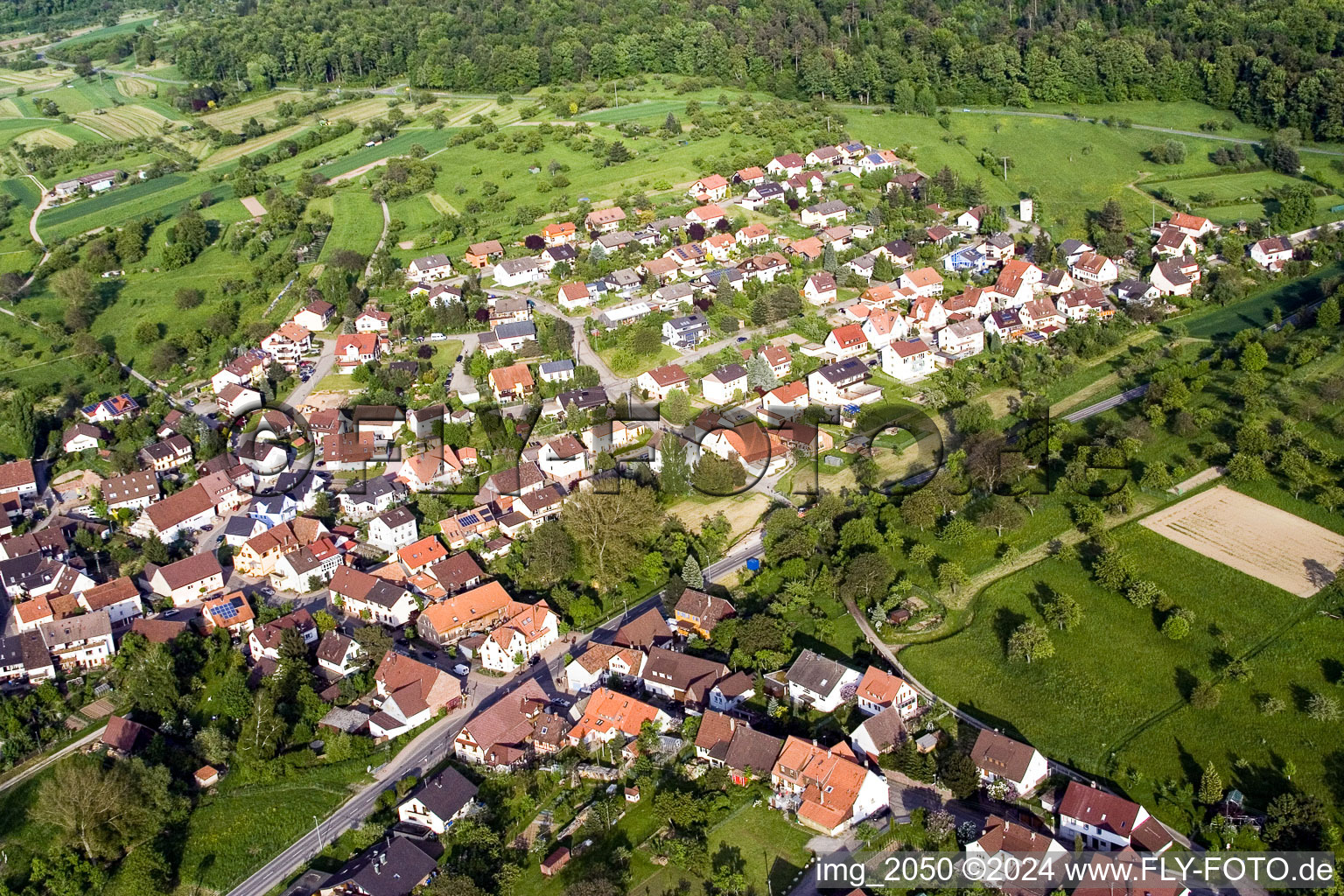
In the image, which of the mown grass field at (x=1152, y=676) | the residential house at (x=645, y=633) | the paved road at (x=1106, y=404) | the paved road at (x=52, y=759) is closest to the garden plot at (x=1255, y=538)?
the mown grass field at (x=1152, y=676)

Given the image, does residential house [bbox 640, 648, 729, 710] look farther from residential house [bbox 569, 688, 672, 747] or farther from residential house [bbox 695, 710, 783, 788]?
residential house [bbox 695, 710, 783, 788]

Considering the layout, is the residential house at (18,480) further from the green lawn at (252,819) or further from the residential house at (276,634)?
the green lawn at (252,819)

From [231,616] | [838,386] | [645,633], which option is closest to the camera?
[645,633]

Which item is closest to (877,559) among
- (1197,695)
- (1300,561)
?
(1197,695)

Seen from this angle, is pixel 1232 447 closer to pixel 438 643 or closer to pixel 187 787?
pixel 438 643

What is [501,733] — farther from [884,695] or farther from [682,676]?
[884,695]

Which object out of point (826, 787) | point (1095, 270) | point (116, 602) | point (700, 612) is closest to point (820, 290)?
point (1095, 270)

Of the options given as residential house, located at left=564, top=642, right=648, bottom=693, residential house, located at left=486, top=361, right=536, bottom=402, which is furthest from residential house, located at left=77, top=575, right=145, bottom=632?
residential house, located at left=486, top=361, right=536, bottom=402
